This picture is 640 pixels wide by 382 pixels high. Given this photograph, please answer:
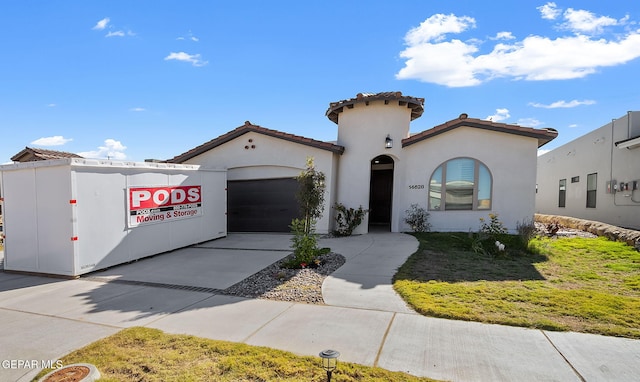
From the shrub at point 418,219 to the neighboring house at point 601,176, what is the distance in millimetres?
8253

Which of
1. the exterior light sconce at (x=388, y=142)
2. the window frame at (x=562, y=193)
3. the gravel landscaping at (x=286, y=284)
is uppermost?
the exterior light sconce at (x=388, y=142)

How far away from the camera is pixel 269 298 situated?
5.53m

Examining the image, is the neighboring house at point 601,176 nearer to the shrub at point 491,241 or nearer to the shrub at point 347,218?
the shrub at point 491,241

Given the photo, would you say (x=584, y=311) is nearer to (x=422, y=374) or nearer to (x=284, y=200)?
(x=422, y=374)

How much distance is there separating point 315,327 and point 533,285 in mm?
4281

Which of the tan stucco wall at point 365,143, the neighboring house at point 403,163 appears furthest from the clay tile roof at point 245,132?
the tan stucco wall at point 365,143

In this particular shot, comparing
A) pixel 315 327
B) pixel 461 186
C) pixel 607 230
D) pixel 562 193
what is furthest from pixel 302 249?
pixel 562 193

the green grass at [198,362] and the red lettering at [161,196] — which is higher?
the red lettering at [161,196]

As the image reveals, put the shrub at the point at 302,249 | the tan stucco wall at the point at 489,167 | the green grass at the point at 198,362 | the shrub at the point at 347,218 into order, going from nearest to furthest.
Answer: the green grass at the point at 198,362, the shrub at the point at 302,249, the tan stucco wall at the point at 489,167, the shrub at the point at 347,218

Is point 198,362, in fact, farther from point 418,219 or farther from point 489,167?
point 489,167

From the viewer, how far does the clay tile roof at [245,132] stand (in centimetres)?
1165

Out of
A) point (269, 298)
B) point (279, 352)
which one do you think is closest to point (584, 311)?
point (279, 352)

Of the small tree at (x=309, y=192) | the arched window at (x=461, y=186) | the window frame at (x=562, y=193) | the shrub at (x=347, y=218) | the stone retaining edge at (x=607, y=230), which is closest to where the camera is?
the small tree at (x=309, y=192)

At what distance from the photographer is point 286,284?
6223 millimetres
